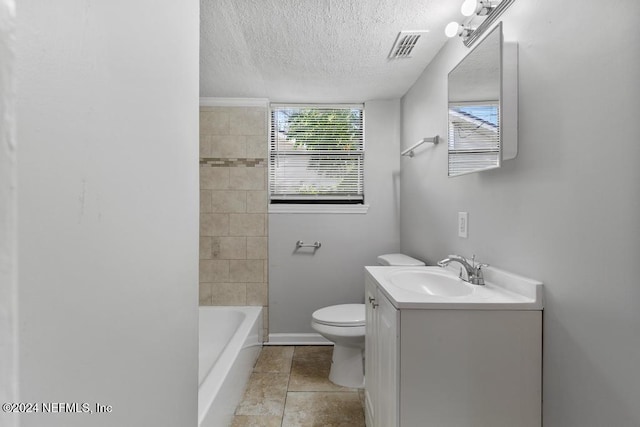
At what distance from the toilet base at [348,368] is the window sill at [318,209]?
1.13m

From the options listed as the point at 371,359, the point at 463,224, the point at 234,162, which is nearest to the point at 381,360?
the point at 371,359

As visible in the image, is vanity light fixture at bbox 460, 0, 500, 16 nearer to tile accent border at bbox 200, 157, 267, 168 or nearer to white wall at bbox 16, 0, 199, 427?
white wall at bbox 16, 0, 199, 427

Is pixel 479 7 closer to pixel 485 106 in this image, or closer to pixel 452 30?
pixel 452 30

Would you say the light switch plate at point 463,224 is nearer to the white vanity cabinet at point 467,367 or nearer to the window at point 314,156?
the white vanity cabinet at point 467,367

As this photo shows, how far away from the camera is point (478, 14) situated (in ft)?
4.50

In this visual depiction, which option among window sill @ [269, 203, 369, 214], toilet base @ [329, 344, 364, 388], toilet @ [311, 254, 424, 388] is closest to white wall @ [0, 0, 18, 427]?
toilet @ [311, 254, 424, 388]

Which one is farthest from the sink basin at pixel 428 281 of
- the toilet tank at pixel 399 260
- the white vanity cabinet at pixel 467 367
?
the toilet tank at pixel 399 260

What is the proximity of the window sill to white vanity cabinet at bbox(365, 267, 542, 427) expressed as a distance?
5.97 ft

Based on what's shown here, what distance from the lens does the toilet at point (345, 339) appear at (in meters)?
2.14

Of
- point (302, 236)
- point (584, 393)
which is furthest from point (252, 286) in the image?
point (584, 393)

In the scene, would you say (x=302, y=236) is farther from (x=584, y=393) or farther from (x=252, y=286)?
(x=584, y=393)

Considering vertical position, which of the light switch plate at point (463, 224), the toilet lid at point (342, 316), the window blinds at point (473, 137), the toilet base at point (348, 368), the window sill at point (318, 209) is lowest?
the toilet base at point (348, 368)

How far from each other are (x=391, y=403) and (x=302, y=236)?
1851 millimetres

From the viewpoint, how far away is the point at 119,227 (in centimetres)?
53
